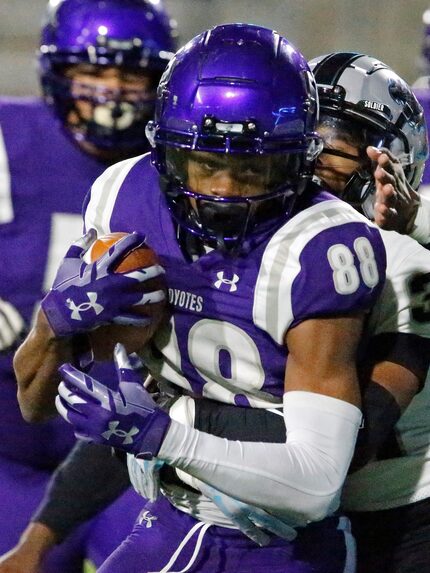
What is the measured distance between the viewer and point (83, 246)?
5.47ft

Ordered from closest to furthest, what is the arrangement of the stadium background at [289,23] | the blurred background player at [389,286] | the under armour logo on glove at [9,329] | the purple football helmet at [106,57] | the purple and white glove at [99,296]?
the purple and white glove at [99,296] → the blurred background player at [389,286] → the under armour logo on glove at [9,329] → the purple football helmet at [106,57] → the stadium background at [289,23]

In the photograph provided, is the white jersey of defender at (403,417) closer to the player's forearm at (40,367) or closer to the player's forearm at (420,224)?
the player's forearm at (420,224)

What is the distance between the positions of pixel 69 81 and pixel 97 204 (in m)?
1.02

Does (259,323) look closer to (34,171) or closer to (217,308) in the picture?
(217,308)

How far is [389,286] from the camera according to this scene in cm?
181

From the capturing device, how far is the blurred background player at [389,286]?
182cm

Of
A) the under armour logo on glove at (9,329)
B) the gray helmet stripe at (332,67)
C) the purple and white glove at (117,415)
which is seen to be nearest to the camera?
the purple and white glove at (117,415)

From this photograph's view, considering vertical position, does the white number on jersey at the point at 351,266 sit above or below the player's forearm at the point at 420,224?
above

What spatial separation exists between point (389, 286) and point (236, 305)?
0.31 metres

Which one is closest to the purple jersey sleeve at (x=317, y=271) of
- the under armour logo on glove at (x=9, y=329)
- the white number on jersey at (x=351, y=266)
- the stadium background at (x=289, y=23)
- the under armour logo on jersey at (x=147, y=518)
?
the white number on jersey at (x=351, y=266)

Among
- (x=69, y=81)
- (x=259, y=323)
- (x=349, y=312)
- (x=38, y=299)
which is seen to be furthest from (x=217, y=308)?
(x=69, y=81)

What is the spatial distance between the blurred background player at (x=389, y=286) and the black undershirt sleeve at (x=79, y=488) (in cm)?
50

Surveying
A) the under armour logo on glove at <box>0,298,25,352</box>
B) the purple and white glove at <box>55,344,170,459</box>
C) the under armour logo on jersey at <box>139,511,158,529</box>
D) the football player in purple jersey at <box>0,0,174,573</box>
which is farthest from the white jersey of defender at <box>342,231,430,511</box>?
the under armour logo on glove at <box>0,298,25,352</box>

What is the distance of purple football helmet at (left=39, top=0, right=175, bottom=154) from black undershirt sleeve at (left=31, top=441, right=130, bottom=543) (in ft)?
2.42
